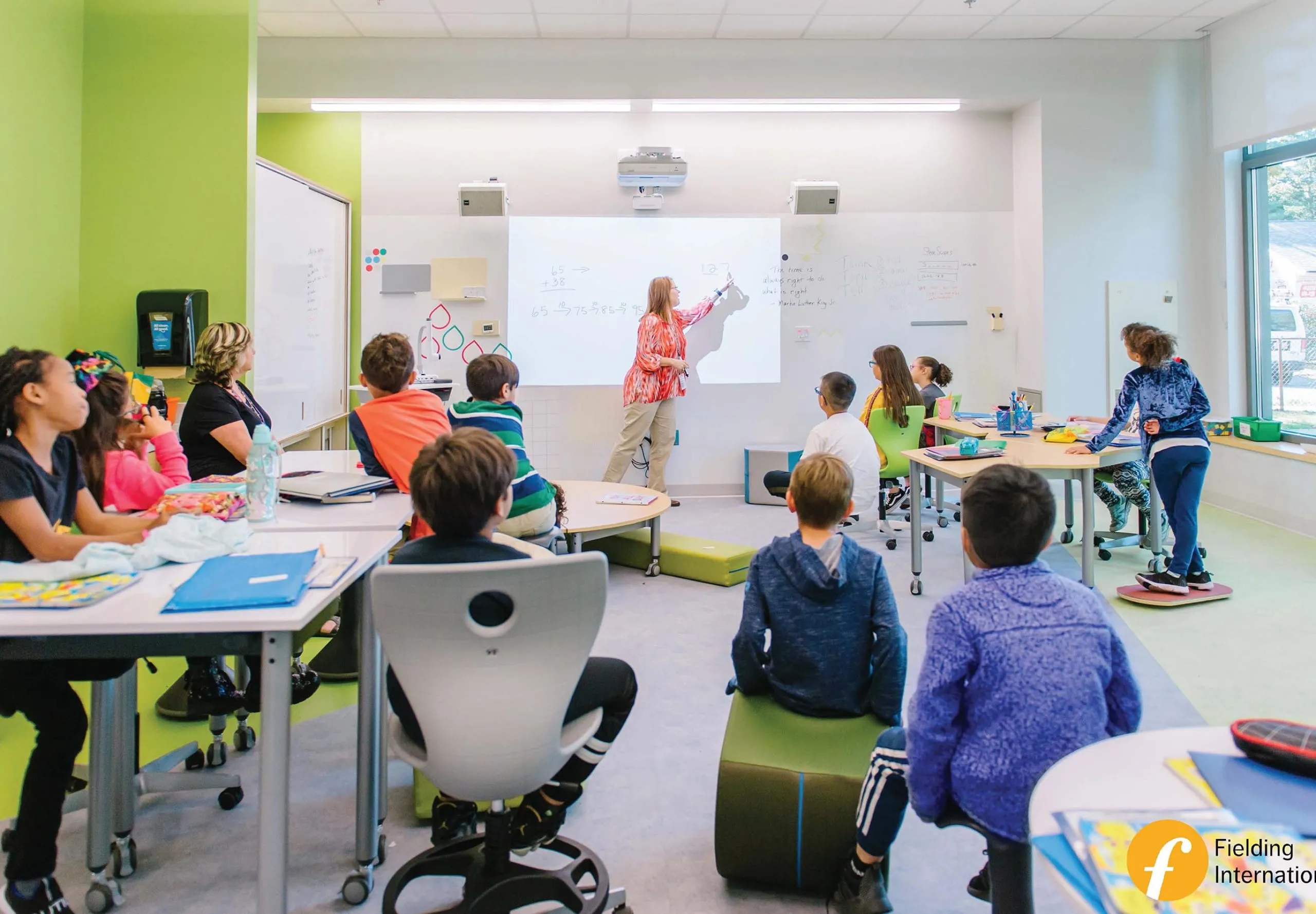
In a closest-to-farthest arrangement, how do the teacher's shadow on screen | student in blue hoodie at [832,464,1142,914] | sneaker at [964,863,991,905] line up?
1. student in blue hoodie at [832,464,1142,914]
2. sneaker at [964,863,991,905]
3. the teacher's shadow on screen

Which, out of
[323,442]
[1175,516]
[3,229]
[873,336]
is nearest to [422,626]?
[3,229]

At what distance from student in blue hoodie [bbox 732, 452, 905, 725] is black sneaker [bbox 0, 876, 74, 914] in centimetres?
150

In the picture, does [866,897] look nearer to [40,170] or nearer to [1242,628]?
[1242,628]

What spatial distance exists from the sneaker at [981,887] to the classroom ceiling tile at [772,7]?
537 centimetres

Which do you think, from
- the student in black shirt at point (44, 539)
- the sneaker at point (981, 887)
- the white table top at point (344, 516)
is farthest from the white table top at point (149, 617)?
the sneaker at point (981, 887)

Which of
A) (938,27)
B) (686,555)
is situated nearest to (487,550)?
(686,555)

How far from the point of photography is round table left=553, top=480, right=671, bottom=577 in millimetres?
4137

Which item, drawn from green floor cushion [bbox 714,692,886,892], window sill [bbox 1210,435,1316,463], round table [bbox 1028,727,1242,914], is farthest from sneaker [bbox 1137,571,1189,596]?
round table [bbox 1028,727,1242,914]

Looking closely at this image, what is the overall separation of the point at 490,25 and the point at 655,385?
2678 mm

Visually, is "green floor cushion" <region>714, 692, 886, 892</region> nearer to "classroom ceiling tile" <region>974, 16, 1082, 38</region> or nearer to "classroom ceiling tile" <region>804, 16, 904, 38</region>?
"classroom ceiling tile" <region>804, 16, 904, 38</region>

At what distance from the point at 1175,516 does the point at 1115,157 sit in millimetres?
3672

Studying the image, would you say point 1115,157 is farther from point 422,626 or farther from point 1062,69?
point 422,626

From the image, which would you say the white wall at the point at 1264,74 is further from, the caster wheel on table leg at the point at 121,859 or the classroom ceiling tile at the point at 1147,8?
the caster wheel on table leg at the point at 121,859

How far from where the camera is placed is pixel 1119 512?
521 cm
